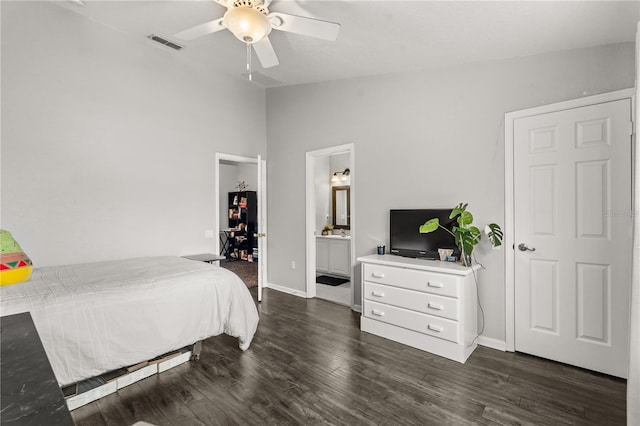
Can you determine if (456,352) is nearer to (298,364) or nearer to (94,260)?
(298,364)

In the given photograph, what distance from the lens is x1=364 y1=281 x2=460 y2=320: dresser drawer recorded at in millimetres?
2781

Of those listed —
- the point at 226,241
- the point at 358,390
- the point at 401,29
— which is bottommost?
the point at 358,390

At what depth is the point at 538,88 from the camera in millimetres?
2762

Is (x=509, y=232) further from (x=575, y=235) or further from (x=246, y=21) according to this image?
(x=246, y=21)

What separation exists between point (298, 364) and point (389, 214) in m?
1.97

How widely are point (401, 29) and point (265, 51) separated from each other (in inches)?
46.7

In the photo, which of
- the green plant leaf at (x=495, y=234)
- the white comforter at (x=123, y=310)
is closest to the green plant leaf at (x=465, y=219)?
the green plant leaf at (x=495, y=234)

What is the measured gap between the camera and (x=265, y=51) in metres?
2.70

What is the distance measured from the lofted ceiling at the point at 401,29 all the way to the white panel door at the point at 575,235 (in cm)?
64

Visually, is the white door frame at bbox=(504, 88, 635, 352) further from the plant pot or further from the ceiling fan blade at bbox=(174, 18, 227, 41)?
the ceiling fan blade at bbox=(174, 18, 227, 41)

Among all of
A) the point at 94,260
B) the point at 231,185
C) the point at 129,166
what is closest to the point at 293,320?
the point at 94,260

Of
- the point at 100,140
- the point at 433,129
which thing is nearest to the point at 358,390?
the point at 433,129

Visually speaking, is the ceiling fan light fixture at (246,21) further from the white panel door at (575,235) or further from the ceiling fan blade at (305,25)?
the white panel door at (575,235)

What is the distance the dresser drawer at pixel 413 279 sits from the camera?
2.79 meters
